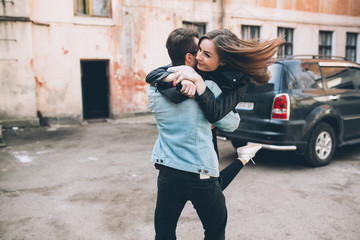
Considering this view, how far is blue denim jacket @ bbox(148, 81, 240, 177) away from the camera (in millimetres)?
1964

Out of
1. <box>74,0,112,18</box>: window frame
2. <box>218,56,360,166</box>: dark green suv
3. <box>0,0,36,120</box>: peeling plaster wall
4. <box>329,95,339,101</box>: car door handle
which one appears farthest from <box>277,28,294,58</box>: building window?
<box>0,0,36,120</box>: peeling plaster wall

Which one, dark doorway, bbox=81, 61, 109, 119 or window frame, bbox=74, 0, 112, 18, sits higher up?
window frame, bbox=74, 0, 112, 18

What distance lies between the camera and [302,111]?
5.61 metres

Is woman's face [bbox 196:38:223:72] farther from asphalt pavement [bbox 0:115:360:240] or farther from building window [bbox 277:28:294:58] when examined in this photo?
building window [bbox 277:28:294:58]

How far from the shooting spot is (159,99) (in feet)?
6.63

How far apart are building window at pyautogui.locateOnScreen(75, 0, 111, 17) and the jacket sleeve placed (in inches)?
471

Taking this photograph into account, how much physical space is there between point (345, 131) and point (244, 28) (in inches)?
414

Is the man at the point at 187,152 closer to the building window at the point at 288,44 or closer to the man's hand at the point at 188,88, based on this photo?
the man's hand at the point at 188,88

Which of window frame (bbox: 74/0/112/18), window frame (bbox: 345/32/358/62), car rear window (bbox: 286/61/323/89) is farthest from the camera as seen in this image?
window frame (bbox: 345/32/358/62)

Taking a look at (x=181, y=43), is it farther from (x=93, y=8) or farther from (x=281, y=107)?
(x=93, y=8)

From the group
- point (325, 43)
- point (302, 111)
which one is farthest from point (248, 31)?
point (302, 111)

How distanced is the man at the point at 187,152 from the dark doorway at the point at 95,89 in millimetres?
11971

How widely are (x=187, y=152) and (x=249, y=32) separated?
1496cm

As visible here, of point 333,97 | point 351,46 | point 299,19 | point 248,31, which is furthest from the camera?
point 351,46
